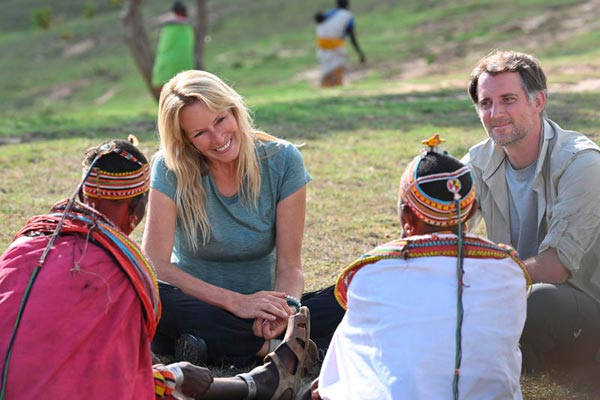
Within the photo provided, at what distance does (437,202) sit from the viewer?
3.18m

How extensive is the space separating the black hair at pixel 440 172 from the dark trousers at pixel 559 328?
3.96 ft

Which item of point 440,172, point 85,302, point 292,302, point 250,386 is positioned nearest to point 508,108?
point 440,172

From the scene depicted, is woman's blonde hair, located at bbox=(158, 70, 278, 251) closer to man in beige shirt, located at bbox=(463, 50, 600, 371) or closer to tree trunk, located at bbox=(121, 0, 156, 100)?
man in beige shirt, located at bbox=(463, 50, 600, 371)

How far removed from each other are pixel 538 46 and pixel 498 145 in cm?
1604

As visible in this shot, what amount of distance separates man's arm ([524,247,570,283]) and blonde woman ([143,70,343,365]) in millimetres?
964

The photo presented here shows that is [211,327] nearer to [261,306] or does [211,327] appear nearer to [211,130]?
[261,306]

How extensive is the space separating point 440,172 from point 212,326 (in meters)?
1.65

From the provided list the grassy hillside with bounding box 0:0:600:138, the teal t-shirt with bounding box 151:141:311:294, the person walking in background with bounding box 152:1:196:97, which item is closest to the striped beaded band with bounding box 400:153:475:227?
the teal t-shirt with bounding box 151:141:311:294

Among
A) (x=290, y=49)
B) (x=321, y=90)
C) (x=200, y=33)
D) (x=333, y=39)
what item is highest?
(x=200, y=33)

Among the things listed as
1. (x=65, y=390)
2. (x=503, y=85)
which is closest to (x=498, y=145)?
(x=503, y=85)

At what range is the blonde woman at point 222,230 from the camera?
441 cm

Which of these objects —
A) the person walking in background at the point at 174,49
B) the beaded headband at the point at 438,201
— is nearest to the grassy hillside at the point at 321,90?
the person walking in background at the point at 174,49

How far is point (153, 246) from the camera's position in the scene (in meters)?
4.60

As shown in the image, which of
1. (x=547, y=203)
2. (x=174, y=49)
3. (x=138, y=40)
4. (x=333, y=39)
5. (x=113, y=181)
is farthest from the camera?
(x=333, y=39)
